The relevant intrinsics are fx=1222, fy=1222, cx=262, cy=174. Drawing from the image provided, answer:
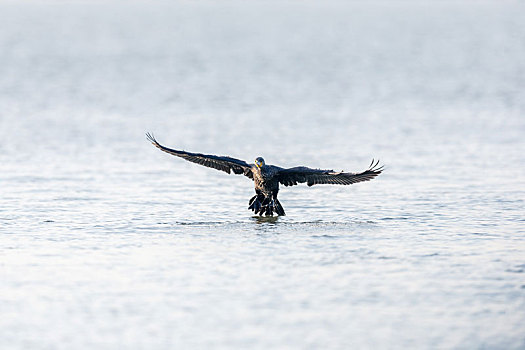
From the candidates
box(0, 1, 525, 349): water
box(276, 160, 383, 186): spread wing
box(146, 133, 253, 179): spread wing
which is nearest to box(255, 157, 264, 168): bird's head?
box(276, 160, 383, 186): spread wing

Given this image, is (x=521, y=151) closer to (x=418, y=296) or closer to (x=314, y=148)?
(x=314, y=148)

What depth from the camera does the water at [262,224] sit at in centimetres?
1293

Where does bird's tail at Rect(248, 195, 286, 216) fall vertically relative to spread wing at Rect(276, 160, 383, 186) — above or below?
below

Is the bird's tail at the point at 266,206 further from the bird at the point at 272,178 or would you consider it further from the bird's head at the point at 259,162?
the bird's head at the point at 259,162

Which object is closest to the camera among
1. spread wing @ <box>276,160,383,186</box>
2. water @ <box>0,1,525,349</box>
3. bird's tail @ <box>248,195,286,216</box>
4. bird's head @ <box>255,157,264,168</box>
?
water @ <box>0,1,525,349</box>

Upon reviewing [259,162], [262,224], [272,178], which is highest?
[259,162]

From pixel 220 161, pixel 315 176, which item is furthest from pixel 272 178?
pixel 220 161

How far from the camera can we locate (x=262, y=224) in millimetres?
18078

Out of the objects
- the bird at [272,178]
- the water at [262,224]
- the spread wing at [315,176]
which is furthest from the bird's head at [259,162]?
the water at [262,224]

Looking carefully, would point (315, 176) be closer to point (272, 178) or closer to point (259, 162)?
point (272, 178)

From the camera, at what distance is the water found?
12.9 metres

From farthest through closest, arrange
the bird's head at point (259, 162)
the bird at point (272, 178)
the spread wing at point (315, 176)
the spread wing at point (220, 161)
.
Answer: the spread wing at point (220, 161) < the bird's head at point (259, 162) < the bird at point (272, 178) < the spread wing at point (315, 176)

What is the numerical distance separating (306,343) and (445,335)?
1446mm

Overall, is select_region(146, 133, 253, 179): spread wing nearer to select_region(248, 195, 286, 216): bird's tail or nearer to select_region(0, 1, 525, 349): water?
select_region(248, 195, 286, 216): bird's tail
